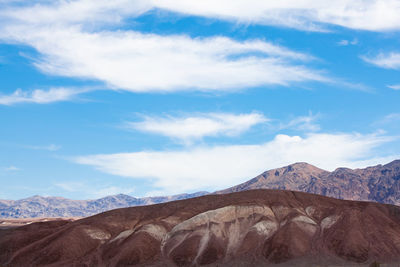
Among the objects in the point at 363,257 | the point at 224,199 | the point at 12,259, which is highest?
the point at 224,199

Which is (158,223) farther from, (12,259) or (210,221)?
(12,259)

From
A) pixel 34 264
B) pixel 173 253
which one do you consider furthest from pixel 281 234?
pixel 34 264

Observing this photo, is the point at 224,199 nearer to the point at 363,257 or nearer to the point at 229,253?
the point at 229,253

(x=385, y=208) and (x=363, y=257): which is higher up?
(x=385, y=208)

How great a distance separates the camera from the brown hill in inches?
3880

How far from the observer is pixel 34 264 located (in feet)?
336

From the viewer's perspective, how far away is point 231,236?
105m

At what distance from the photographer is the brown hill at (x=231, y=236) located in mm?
98562

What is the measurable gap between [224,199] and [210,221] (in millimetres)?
14646

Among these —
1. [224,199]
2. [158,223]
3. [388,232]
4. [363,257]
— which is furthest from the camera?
[224,199]

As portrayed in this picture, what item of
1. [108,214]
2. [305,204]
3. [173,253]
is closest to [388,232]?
[305,204]

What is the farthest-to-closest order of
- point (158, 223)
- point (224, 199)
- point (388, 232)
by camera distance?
1. point (224, 199)
2. point (158, 223)
3. point (388, 232)

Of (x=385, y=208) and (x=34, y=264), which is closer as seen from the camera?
(x=34, y=264)

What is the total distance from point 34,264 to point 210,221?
37152 mm
